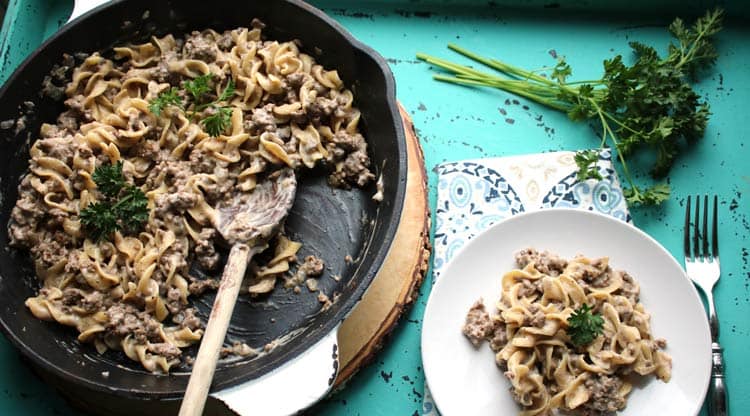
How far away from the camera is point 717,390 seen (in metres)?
3.15

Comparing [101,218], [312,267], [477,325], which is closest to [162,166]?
[101,218]

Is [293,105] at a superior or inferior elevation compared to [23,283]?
superior

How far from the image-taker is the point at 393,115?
9.55 feet

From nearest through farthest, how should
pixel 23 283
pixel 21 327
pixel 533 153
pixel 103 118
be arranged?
pixel 21 327 → pixel 23 283 → pixel 103 118 → pixel 533 153

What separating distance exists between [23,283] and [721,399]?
2841 millimetres

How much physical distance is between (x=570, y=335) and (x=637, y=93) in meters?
1.13

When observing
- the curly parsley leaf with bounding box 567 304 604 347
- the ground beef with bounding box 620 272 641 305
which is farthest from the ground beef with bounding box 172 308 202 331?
the ground beef with bounding box 620 272 641 305

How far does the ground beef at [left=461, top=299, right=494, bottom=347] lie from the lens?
3115 mm

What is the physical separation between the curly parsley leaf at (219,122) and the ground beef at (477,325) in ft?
4.15

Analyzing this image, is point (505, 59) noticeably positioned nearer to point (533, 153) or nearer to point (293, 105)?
point (533, 153)

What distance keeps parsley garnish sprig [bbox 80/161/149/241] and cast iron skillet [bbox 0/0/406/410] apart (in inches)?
13.1

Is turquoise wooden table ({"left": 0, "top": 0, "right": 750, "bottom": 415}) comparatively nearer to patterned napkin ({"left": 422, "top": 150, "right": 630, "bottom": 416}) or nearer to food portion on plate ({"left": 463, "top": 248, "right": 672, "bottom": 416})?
patterned napkin ({"left": 422, "top": 150, "right": 630, "bottom": 416})

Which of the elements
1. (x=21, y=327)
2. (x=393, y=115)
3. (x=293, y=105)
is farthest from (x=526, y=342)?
(x=21, y=327)

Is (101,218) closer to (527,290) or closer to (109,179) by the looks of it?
(109,179)
